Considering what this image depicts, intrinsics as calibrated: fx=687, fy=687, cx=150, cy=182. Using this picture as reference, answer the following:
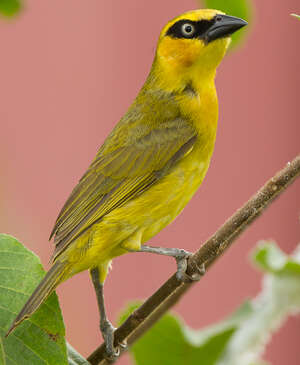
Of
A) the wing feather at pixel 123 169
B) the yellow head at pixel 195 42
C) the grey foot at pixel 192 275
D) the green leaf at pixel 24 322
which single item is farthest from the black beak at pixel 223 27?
the green leaf at pixel 24 322

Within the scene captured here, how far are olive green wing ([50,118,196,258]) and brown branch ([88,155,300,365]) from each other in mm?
625

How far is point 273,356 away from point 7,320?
17.1 ft

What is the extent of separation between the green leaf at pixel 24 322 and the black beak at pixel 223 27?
1081mm

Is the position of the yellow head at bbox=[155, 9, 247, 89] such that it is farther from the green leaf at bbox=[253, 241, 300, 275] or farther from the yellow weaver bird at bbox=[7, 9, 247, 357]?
the green leaf at bbox=[253, 241, 300, 275]

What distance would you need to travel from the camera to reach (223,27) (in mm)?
2305

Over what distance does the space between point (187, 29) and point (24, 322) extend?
1.33m

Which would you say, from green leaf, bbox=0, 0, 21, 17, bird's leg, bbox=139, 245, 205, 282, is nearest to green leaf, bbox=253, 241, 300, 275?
bird's leg, bbox=139, 245, 205, 282

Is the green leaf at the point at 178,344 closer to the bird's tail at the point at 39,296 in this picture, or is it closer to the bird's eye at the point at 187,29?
the bird's tail at the point at 39,296

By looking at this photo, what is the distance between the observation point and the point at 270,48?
652cm

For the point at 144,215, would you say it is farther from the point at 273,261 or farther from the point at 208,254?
the point at 208,254

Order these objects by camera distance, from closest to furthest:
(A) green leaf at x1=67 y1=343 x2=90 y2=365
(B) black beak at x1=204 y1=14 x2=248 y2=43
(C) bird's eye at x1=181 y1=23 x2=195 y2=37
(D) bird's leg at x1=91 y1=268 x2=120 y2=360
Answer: (A) green leaf at x1=67 y1=343 x2=90 y2=365 < (D) bird's leg at x1=91 y1=268 x2=120 y2=360 < (B) black beak at x1=204 y1=14 x2=248 y2=43 < (C) bird's eye at x1=181 y1=23 x2=195 y2=37

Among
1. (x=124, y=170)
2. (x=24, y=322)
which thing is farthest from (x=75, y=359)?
(x=124, y=170)

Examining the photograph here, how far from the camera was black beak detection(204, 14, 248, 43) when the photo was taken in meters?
2.22

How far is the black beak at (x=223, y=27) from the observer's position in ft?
7.30
